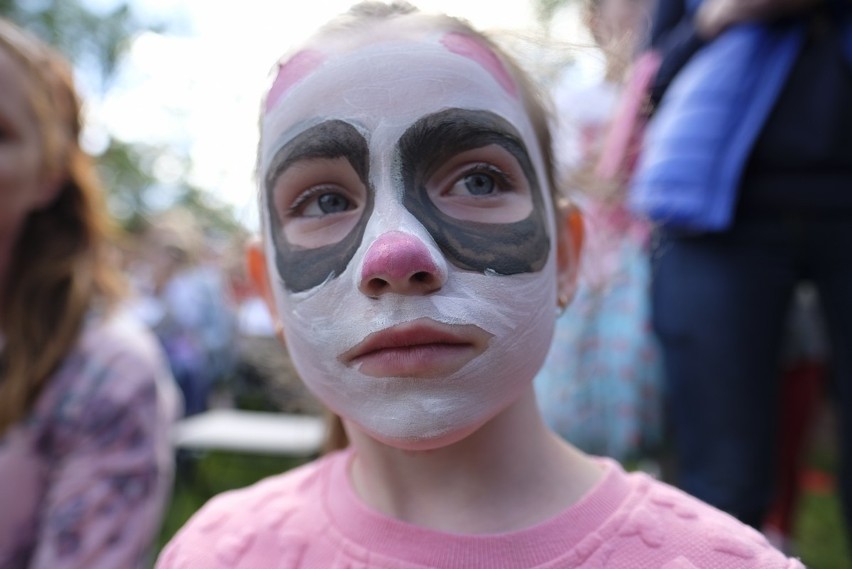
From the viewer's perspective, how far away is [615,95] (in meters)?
1.79

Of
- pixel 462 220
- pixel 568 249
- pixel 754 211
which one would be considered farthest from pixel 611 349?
pixel 462 220

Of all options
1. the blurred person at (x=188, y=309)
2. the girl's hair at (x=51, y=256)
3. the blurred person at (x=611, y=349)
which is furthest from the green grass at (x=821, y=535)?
the blurred person at (x=188, y=309)

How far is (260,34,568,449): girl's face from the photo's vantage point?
94cm

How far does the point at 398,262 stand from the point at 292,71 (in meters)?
0.38

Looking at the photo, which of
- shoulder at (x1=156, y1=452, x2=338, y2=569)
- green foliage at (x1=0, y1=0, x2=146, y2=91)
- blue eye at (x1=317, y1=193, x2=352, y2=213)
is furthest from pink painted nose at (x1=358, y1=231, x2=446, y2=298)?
green foliage at (x1=0, y1=0, x2=146, y2=91)

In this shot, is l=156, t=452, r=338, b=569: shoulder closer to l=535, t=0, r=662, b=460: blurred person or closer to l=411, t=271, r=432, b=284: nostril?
l=411, t=271, r=432, b=284: nostril

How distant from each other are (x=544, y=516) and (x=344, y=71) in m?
0.67

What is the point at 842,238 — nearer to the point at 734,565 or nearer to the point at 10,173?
the point at 734,565

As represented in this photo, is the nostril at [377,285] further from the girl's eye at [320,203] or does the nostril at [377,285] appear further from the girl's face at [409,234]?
the girl's eye at [320,203]

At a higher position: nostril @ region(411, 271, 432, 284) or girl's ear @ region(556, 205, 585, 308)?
nostril @ region(411, 271, 432, 284)

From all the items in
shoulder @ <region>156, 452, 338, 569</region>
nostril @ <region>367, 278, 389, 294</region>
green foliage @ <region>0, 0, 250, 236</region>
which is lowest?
green foliage @ <region>0, 0, 250, 236</region>

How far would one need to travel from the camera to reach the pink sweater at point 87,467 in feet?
5.24

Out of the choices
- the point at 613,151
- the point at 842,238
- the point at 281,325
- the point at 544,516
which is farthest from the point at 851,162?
the point at 281,325

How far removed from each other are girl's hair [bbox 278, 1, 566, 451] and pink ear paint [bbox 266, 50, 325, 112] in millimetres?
46
